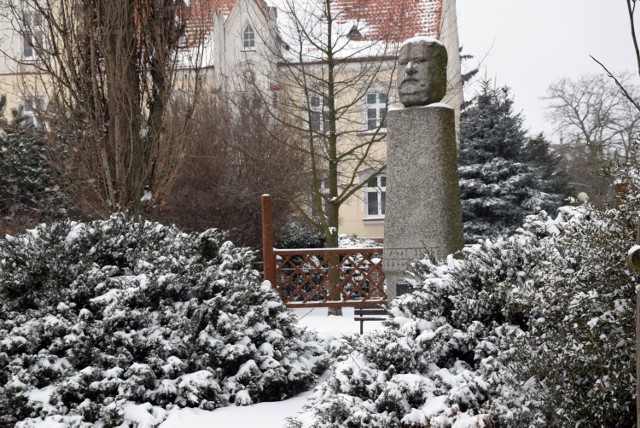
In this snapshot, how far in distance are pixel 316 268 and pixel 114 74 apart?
16.3ft

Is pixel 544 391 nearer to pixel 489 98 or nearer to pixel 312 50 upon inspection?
pixel 312 50

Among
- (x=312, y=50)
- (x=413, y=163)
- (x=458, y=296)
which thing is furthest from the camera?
(x=312, y=50)

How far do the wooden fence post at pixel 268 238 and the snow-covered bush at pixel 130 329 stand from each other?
391 cm

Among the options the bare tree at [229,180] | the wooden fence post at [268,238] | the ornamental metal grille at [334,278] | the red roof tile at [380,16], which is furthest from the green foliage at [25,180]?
the red roof tile at [380,16]

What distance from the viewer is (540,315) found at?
4.75m

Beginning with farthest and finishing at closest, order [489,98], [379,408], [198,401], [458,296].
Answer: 1. [489,98]
2. [198,401]
3. [458,296]
4. [379,408]

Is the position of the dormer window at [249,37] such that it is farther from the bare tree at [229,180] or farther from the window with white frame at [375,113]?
the bare tree at [229,180]

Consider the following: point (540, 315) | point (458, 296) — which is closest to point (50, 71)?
point (458, 296)

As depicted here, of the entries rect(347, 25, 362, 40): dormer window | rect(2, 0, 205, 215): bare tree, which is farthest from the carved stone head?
rect(347, 25, 362, 40): dormer window

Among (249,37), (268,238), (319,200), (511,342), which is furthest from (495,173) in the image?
(511,342)

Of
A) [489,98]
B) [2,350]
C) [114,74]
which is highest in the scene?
[489,98]

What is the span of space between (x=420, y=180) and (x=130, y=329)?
360 cm

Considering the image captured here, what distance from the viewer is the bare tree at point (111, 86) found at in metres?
9.38

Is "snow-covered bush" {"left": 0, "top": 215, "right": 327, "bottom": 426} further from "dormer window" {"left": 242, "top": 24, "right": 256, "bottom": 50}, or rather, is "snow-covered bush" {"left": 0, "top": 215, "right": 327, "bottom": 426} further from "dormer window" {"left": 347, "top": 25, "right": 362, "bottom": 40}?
"dormer window" {"left": 242, "top": 24, "right": 256, "bottom": 50}
